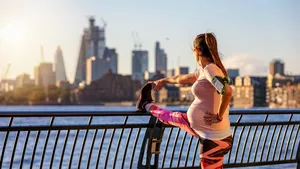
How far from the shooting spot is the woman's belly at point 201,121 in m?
Answer: 6.21

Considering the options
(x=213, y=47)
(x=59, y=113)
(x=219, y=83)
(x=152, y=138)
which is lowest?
(x=152, y=138)

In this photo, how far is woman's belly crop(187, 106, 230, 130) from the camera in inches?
245

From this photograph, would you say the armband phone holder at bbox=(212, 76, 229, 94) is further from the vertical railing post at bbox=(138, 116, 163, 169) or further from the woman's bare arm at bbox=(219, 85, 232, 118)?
the vertical railing post at bbox=(138, 116, 163, 169)

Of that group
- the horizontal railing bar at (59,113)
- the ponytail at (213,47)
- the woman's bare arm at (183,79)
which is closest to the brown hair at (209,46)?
the ponytail at (213,47)

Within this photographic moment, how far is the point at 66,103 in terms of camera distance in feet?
591

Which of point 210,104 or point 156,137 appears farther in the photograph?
point 156,137

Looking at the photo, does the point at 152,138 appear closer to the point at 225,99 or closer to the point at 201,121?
the point at 201,121

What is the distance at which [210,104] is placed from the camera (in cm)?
618

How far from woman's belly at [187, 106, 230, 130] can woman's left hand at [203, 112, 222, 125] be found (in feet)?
0.09

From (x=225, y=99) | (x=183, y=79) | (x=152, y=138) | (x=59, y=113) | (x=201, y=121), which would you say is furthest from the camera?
(x=152, y=138)

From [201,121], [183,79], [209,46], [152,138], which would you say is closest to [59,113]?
[152,138]

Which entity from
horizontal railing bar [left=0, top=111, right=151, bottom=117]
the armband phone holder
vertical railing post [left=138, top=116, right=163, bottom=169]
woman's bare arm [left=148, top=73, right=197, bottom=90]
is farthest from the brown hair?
vertical railing post [left=138, top=116, right=163, bottom=169]

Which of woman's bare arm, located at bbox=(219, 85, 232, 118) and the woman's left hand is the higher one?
woman's bare arm, located at bbox=(219, 85, 232, 118)

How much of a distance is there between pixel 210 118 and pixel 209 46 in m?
0.65
